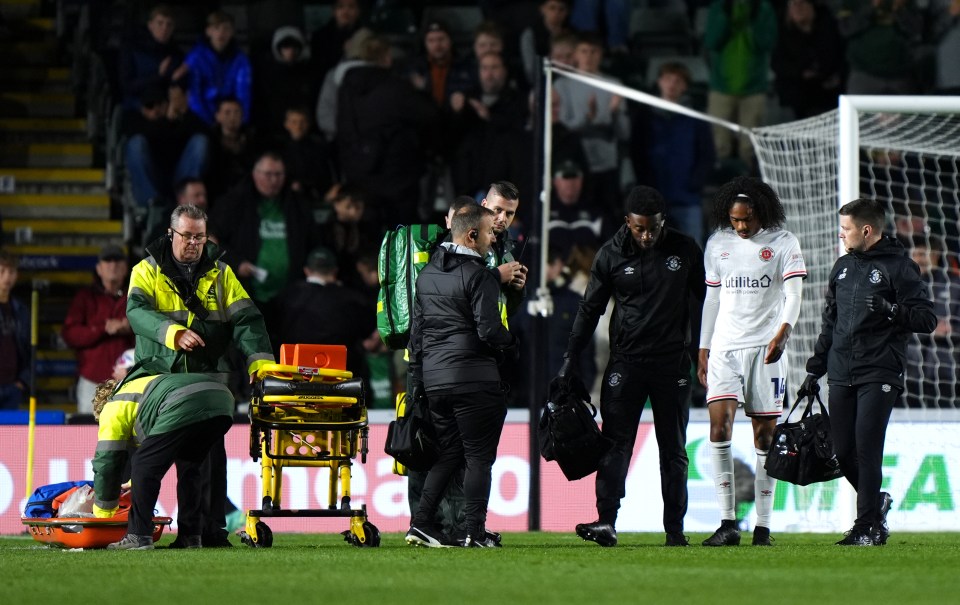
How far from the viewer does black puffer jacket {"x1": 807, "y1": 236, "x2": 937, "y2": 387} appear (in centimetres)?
880

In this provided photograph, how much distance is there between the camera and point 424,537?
28.8ft

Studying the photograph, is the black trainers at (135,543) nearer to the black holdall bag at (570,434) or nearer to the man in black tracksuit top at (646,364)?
the black holdall bag at (570,434)

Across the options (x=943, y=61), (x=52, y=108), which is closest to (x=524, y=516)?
(x=943, y=61)

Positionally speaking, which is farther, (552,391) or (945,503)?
(945,503)

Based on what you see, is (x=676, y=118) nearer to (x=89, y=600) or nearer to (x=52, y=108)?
(x=52, y=108)

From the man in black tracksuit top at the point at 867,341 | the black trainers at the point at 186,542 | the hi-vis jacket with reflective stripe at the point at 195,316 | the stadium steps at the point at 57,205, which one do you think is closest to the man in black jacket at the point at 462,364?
the hi-vis jacket with reflective stripe at the point at 195,316

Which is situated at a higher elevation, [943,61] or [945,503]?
[943,61]

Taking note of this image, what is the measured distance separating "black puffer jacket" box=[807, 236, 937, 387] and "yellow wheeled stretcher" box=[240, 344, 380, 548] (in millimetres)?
2686

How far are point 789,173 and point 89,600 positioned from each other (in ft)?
27.6

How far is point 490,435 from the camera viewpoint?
28.3 ft

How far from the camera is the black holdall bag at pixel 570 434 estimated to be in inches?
353

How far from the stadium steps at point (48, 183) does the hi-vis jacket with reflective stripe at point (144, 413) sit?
5.71 metres

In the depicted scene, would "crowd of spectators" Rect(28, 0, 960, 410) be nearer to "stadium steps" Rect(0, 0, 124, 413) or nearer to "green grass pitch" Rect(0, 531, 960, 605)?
"stadium steps" Rect(0, 0, 124, 413)

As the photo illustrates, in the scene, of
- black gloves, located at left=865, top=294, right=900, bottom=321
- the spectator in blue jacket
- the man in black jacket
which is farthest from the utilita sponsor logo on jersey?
the spectator in blue jacket
